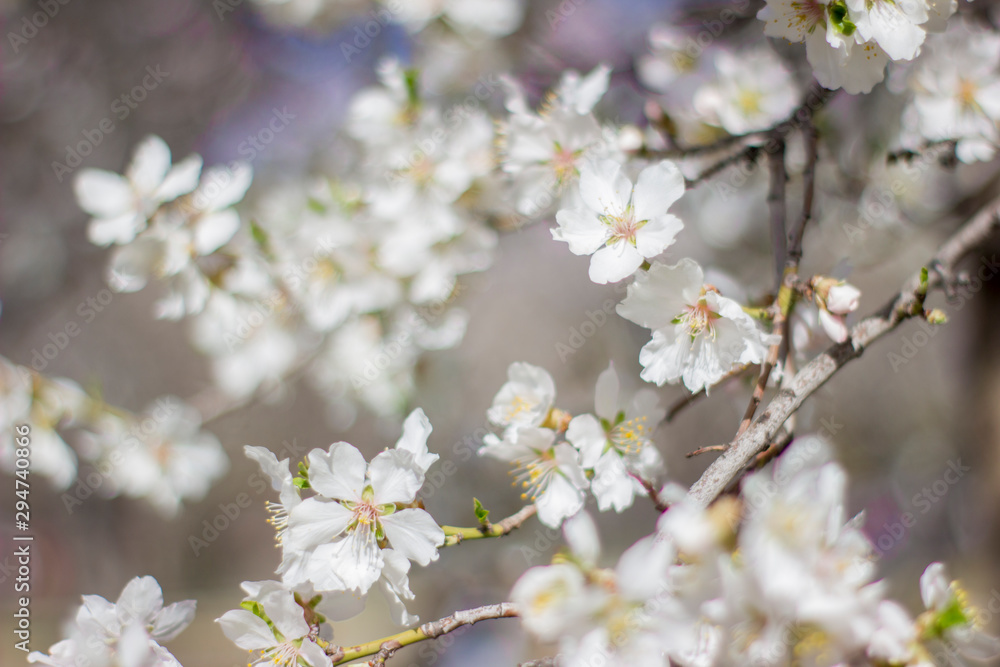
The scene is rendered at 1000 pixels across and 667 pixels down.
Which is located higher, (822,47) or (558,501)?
(822,47)

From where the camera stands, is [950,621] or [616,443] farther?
[616,443]

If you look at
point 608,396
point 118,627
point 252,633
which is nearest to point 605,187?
point 608,396

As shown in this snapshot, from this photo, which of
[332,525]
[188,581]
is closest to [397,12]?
[332,525]

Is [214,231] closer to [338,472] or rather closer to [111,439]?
[338,472]

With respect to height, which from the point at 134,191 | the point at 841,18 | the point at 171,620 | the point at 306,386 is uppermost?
the point at 306,386
